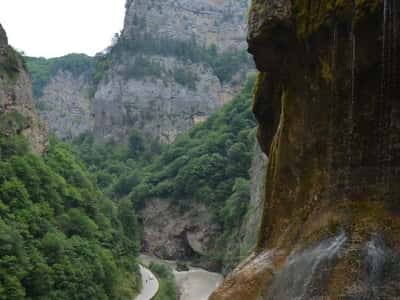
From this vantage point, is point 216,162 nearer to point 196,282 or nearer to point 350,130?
point 196,282

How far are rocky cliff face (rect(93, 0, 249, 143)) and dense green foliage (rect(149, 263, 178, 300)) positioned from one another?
50736mm

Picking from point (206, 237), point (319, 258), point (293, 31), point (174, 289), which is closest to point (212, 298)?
point (319, 258)

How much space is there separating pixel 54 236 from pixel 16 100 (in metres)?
13.0

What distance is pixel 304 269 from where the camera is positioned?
32.4ft

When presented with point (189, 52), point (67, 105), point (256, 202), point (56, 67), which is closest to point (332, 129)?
point (256, 202)

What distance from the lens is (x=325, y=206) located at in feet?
34.0

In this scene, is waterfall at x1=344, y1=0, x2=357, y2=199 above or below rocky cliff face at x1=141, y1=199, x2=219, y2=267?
above

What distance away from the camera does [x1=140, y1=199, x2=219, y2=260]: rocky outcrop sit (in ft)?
226

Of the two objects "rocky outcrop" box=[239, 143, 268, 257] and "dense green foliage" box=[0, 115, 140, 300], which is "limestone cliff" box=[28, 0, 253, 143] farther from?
"rocky outcrop" box=[239, 143, 268, 257]

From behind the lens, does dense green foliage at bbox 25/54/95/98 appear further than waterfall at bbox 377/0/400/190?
Yes

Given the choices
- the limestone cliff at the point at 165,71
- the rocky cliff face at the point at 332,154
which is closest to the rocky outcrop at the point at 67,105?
the limestone cliff at the point at 165,71

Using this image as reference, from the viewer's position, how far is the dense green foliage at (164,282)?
1942 inches

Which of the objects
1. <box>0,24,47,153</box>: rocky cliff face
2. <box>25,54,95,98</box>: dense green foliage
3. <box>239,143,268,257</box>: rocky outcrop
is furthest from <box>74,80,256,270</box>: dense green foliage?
<box>25,54,95,98</box>: dense green foliage

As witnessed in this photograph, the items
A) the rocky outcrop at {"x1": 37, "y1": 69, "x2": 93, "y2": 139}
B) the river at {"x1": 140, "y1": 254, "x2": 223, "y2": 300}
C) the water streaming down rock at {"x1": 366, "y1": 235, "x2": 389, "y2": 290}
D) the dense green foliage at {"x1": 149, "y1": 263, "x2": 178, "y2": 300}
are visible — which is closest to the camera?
the water streaming down rock at {"x1": 366, "y1": 235, "x2": 389, "y2": 290}
